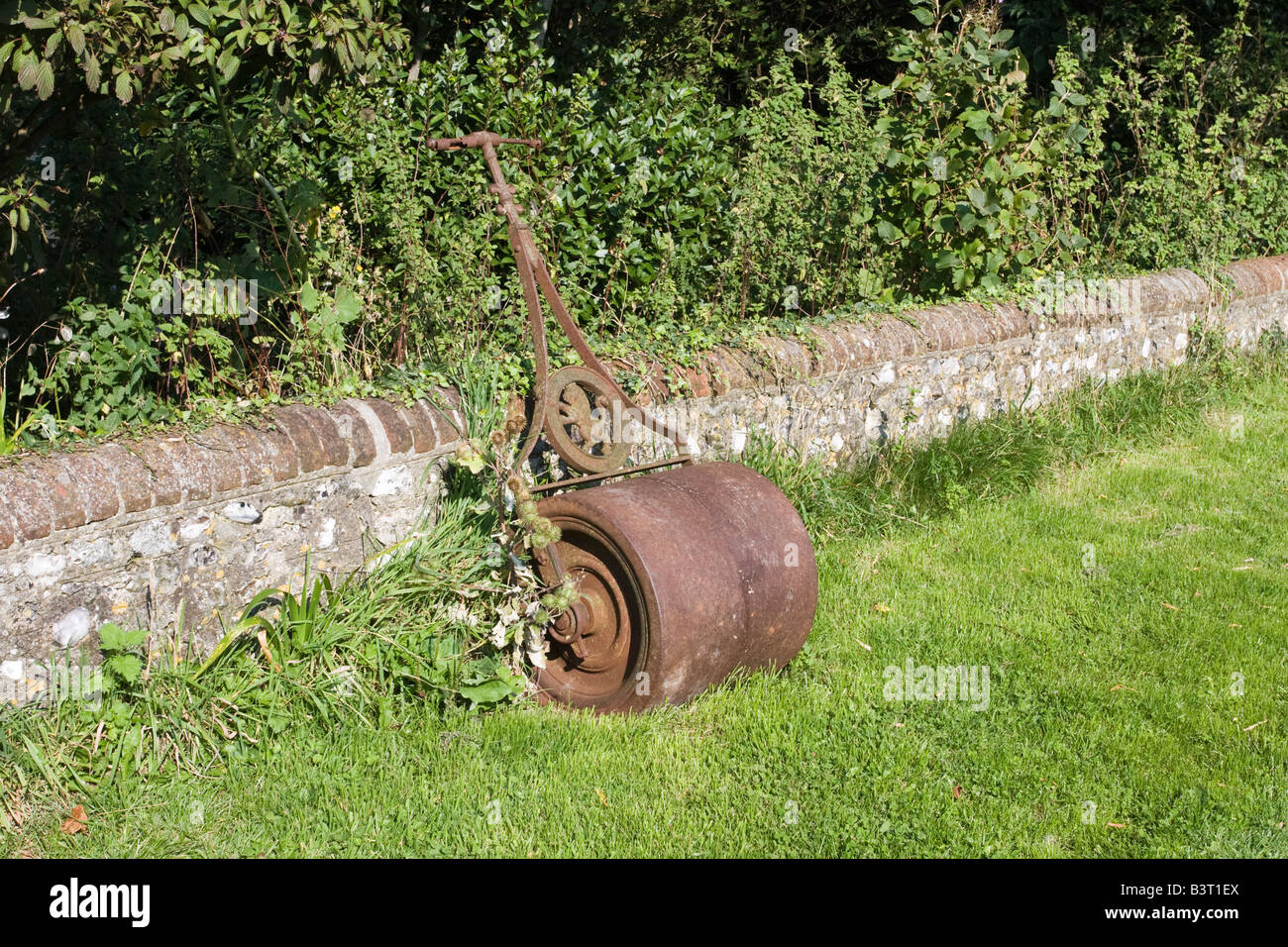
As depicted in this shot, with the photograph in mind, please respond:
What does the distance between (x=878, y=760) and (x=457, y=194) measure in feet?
11.1

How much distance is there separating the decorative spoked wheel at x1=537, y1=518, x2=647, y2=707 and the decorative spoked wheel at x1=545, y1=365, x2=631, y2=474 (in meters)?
0.39

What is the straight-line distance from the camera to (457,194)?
565cm

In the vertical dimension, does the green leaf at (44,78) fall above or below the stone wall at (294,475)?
above

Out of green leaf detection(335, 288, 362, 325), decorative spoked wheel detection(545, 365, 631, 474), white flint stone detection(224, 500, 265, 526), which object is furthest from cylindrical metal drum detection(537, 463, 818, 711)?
green leaf detection(335, 288, 362, 325)

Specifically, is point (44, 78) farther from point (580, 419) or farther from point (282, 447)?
point (580, 419)

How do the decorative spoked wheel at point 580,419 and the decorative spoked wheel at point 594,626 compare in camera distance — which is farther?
the decorative spoked wheel at point 580,419

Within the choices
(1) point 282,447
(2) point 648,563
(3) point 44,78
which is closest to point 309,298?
(1) point 282,447

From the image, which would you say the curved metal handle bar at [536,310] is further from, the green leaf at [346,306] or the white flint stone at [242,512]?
the white flint stone at [242,512]

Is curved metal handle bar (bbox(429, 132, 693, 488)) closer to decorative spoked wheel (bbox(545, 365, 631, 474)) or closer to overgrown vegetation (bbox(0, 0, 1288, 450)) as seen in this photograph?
decorative spoked wheel (bbox(545, 365, 631, 474))

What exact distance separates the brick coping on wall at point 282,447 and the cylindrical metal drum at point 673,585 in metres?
0.63

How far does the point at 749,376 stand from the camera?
5320 millimetres

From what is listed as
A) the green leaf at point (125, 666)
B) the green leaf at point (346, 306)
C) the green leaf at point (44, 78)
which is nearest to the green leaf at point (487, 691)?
the green leaf at point (125, 666)

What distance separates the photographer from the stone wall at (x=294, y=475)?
11.0 feet

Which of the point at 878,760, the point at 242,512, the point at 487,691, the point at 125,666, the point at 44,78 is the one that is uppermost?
the point at 44,78
